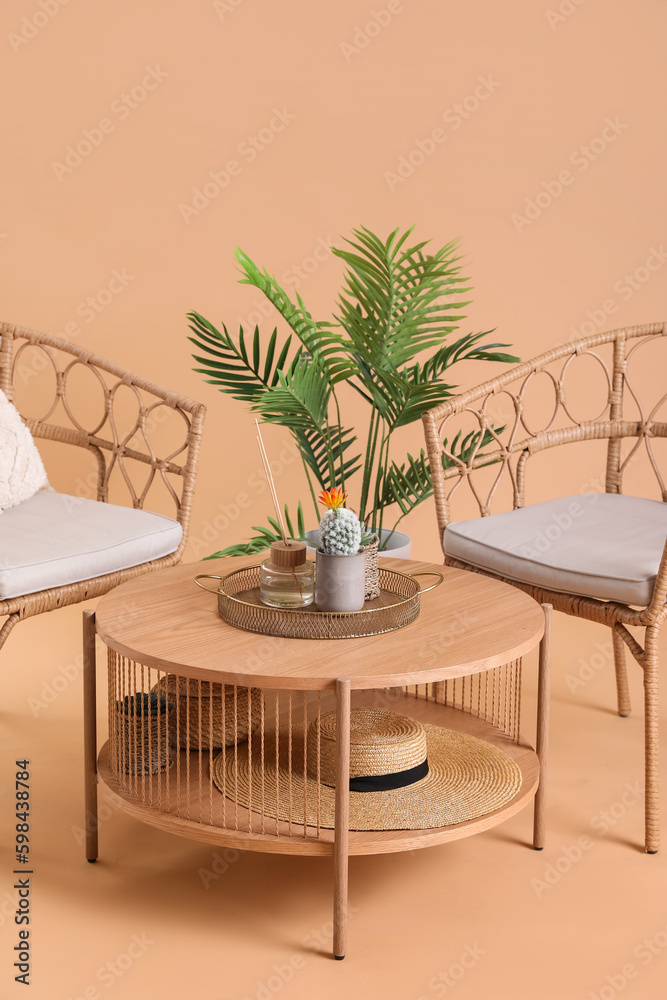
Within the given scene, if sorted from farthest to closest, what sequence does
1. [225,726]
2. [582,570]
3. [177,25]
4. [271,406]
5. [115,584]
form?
[177,25]
[271,406]
[115,584]
[582,570]
[225,726]

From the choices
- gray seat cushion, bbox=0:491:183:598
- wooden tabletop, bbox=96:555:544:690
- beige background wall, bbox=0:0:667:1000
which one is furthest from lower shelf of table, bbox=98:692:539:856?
beige background wall, bbox=0:0:667:1000

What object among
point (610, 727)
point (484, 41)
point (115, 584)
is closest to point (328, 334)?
point (115, 584)

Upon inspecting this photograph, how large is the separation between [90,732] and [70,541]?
0.48 m

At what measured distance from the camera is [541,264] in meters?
3.36

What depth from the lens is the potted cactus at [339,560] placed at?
68.0 inches

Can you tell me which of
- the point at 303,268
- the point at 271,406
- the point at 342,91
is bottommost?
the point at 271,406

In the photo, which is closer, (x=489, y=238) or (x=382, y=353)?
(x=382, y=353)

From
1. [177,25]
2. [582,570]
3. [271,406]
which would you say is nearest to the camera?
[582,570]

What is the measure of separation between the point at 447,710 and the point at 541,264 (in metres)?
1.79

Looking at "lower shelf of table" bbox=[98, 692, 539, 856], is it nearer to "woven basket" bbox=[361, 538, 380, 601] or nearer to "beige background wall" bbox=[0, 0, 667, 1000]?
"woven basket" bbox=[361, 538, 380, 601]

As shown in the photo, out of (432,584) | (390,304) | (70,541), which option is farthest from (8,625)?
(390,304)

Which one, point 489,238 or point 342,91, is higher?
point 342,91

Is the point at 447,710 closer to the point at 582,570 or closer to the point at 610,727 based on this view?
the point at 582,570

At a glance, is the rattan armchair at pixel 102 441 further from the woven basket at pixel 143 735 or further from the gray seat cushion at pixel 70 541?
the woven basket at pixel 143 735
